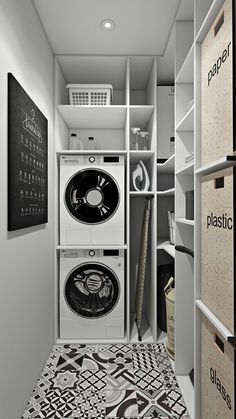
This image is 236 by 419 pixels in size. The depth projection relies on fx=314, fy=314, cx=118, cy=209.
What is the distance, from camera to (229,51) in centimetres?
127

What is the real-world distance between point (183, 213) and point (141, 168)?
2.83 feet

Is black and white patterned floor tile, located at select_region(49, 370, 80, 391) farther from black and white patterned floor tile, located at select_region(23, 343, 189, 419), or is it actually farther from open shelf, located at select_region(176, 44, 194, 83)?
open shelf, located at select_region(176, 44, 194, 83)

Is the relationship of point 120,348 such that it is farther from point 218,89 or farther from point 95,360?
point 218,89

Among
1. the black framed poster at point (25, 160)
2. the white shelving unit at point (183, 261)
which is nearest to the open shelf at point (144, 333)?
the white shelving unit at point (183, 261)

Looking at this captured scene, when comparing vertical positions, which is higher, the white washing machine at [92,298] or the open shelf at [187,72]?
the open shelf at [187,72]

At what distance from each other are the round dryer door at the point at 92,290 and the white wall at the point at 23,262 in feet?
0.93

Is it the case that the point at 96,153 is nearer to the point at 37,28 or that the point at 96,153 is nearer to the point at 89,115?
the point at 89,115

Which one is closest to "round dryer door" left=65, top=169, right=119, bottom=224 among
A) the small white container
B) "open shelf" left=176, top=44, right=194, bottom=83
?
the small white container

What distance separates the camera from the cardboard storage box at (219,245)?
1238mm

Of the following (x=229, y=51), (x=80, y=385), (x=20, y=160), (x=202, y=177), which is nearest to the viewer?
(x=229, y=51)

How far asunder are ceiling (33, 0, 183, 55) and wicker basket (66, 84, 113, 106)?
0.29 meters

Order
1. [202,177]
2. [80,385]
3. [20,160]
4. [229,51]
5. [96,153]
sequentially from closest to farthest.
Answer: [229,51] < [202,177] < [20,160] < [80,385] < [96,153]

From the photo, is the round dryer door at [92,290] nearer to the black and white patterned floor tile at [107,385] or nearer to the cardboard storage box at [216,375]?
the black and white patterned floor tile at [107,385]

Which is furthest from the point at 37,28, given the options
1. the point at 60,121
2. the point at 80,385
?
the point at 80,385
